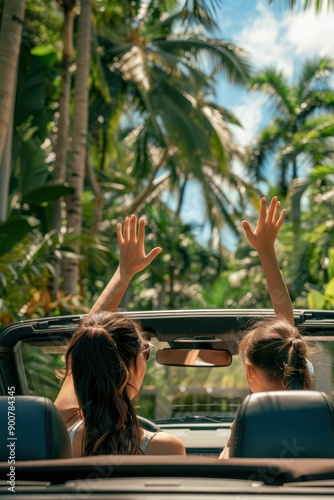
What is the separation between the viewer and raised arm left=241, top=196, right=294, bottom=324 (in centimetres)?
336

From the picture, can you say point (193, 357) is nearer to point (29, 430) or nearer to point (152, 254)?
point (152, 254)

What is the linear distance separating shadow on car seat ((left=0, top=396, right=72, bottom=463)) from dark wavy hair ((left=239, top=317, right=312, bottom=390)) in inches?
31.3

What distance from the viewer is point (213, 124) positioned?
70.3 ft

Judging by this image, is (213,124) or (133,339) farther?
(213,124)

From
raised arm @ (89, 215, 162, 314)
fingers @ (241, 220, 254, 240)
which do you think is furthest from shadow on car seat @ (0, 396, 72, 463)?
fingers @ (241, 220, 254, 240)

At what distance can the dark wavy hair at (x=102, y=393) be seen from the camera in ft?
8.48

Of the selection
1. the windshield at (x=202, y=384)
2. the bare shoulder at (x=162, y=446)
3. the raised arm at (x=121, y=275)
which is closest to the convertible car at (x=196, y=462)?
the bare shoulder at (x=162, y=446)

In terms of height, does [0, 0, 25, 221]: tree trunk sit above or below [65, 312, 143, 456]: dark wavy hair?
above

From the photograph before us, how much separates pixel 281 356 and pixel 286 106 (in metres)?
29.0

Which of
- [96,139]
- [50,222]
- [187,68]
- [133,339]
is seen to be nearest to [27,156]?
[50,222]

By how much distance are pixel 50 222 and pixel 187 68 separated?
370 inches

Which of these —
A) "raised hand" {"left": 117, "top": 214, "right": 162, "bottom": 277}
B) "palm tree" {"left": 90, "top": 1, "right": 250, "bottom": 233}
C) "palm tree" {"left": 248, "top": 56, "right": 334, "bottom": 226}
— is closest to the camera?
"raised hand" {"left": 117, "top": 214, "right": 162, "bottom": 277}

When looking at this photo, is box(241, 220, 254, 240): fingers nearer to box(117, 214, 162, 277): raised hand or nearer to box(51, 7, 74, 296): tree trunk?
box(117, 214, 162, 277): raised hand

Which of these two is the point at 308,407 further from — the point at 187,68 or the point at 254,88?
the point at 254,88
